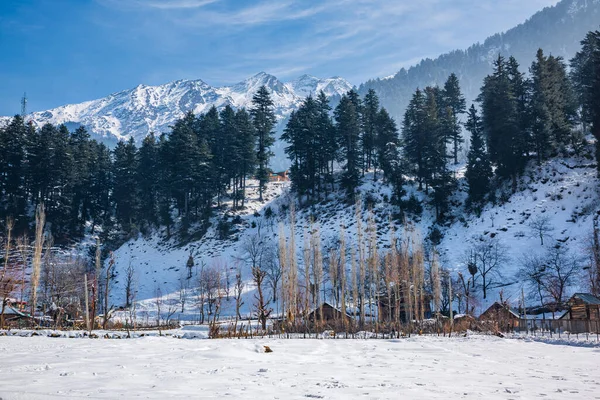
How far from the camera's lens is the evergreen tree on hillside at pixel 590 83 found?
135 ft

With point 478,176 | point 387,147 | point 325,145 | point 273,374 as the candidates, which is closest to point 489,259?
point 478,176

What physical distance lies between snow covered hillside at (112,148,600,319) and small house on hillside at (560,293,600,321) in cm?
571

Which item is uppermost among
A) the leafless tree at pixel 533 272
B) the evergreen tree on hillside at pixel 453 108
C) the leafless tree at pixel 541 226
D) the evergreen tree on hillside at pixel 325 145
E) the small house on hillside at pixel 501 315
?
the evergreen tree on hillside at pixel 453 108

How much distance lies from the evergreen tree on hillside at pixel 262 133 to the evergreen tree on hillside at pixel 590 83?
40.1m

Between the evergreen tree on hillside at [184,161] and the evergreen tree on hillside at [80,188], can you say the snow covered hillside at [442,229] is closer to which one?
the evergreen tree on hillside at [184,161]

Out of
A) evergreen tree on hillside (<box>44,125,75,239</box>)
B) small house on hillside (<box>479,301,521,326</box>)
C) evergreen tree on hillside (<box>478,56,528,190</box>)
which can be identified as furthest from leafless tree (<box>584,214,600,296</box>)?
A: evergreen tree on hillside (<box>44,125,75,239</box>)

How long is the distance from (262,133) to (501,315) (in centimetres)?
4267

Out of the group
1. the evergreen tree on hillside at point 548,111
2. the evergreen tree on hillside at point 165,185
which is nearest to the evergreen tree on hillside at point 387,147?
the evergreen tree on hillside at point 548,111

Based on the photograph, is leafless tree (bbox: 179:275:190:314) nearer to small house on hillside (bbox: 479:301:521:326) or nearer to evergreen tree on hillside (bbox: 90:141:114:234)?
evergreen tree on hillside (bbox: 90:141:114:234)

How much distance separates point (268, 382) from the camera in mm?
8234

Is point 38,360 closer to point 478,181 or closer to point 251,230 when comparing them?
point 251,230

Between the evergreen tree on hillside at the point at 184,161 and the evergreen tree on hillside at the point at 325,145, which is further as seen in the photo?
the evergreen tree on hillside at the point at 325,145

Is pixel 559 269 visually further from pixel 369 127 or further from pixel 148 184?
pixel 148 184

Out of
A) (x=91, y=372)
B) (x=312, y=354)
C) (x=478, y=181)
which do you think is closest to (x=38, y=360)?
(x=91, y=372)
